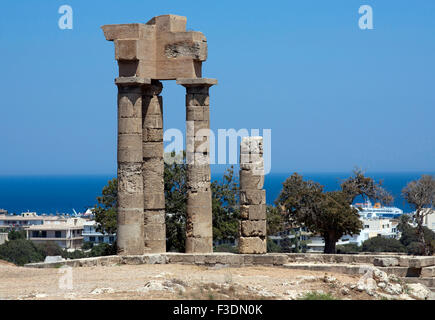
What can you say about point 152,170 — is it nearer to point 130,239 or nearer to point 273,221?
point 130,239

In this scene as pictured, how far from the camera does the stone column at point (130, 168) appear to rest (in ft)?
93.3

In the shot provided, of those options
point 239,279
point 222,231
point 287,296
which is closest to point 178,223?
point 222,231

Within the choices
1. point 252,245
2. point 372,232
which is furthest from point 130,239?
point 372,232

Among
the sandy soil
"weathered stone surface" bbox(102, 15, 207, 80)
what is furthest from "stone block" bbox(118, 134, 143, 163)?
the sandy soil

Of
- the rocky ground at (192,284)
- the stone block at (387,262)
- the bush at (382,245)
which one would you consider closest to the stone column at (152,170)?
the rocky ground at (192,284)

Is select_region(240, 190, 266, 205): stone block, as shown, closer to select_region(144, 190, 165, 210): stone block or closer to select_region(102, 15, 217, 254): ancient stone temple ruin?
select_region(102, 15, 217, 254): ancient stone temple ruin

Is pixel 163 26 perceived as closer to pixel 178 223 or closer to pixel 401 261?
pixel 401 261

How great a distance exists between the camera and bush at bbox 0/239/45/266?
222ft

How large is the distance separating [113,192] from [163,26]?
1957 centimetres

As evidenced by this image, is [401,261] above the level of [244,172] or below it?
below

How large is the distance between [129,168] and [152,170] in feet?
4.30

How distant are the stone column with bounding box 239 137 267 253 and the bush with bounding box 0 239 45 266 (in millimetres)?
39792

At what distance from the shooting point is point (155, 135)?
29766 mm
